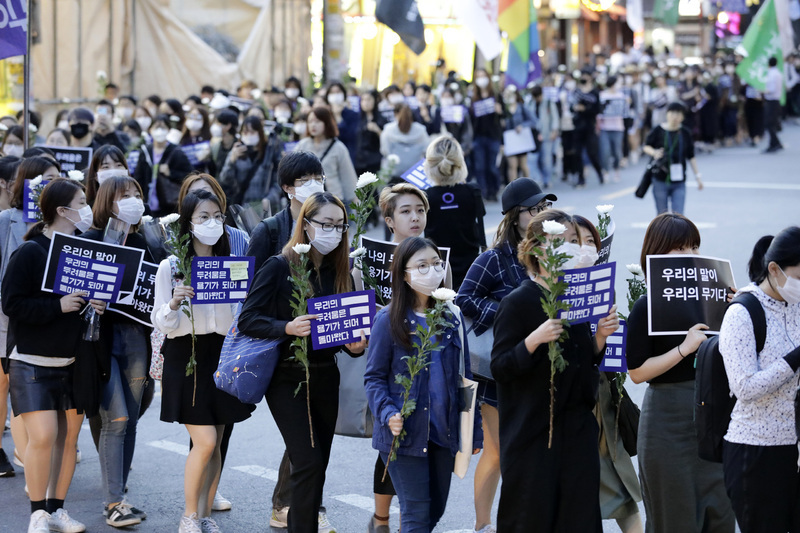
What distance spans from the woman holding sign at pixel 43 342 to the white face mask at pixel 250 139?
5.46 meters

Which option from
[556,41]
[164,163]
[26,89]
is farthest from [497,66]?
[26,89]

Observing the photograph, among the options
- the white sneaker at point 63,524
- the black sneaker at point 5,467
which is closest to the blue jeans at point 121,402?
the white sneaker at point 63,524

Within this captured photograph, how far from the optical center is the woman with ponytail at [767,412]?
4.51 meters

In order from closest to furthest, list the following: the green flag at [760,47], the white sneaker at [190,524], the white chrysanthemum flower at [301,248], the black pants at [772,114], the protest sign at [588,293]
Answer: the protest sign at [588,293], the white chrysanthemum flower at [301,248], the white sneaker at [190,524], the green flag at [760,47], the black pants at [772,114]

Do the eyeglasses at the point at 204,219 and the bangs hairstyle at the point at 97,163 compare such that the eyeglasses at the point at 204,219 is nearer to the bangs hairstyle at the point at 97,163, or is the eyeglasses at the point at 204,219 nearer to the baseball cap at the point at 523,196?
the baseball cap at the point at 523,196

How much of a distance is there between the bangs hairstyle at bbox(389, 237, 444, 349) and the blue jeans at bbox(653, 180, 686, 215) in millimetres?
9385

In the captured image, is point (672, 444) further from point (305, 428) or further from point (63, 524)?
point (63, 524)

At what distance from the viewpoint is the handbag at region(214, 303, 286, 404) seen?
5.55 metres

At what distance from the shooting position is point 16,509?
690 centimetres

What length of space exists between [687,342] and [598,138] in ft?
59.1

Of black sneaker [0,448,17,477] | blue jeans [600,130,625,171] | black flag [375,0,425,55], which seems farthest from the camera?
blue jeans [600,130,625,171]

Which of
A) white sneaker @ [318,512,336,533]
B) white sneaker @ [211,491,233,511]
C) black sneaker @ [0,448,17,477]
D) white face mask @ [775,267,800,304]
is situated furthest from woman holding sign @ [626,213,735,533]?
black sneaker @ [0,448,17,477]

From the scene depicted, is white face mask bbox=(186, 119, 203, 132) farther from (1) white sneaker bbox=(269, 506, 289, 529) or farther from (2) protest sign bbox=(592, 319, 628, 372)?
(2) protest sign bbox=(592, 319, 628, 372)

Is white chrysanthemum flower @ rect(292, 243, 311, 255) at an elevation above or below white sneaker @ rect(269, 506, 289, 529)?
above
